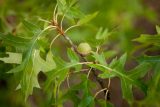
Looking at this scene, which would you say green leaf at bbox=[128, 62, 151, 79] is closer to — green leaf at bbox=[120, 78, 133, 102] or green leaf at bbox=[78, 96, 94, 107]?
green leaf at bbox=[120, 78, 133, 102]

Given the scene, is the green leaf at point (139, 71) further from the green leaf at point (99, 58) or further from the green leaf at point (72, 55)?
the green leaf at point (72, 55)

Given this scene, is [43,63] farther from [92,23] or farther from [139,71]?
[92,23]

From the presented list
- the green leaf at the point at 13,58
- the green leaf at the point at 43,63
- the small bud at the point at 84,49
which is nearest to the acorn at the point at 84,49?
the small bud at the point at 84,49

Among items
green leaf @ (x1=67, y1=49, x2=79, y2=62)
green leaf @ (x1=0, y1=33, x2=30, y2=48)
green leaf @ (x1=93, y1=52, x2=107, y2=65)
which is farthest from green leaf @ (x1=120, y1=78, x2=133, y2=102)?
green leaf @ (x1=0, y1=33, x2=30, y2=48)

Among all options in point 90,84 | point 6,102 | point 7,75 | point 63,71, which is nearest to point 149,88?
point 90,84

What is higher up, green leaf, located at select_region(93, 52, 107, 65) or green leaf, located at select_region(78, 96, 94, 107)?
green leaf, located at select_region(93, 52, 107, 65)

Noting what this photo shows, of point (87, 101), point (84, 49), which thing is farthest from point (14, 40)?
point (87, 101)

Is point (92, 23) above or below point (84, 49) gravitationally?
above
